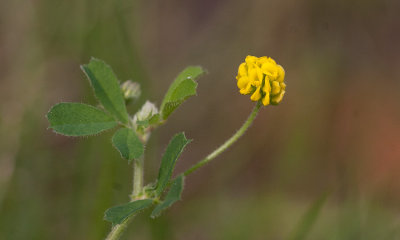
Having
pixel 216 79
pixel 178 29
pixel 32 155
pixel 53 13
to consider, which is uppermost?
pixel 178 29

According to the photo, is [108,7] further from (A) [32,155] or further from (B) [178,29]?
(B) [178,29]

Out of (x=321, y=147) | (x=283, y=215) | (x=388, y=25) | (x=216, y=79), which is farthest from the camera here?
(x=388, y=25)

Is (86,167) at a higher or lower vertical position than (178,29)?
lower

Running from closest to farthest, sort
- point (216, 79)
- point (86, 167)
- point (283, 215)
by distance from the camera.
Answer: point (86, 167) → point (283, 215) → point (216, 79)

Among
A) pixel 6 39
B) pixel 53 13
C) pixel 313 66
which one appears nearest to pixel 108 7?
pixel 53 13

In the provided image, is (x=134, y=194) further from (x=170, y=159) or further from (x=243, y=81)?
(x=243, y=81)

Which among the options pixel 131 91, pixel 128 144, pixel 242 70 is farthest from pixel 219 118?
pixel 128 144

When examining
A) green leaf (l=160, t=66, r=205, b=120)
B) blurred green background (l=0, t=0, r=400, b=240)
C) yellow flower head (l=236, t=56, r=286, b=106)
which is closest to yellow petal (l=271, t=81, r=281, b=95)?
yellow flower head (l=236, t=56, r=286, b=106)
